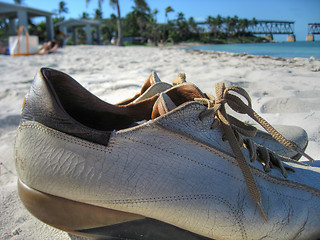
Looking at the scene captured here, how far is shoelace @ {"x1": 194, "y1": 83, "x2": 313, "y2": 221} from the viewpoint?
2.75ft

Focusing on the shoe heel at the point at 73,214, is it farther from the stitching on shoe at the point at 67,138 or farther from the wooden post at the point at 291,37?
the wooden post at the point at 291,37

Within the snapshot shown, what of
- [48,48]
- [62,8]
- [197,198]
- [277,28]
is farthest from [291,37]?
[62,8]

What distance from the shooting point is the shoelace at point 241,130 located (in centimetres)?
84

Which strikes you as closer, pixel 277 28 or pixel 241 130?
pixel 241 130

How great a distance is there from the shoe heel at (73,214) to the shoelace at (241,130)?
1.25ft

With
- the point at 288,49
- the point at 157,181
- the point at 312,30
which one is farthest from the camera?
the point at 288,49

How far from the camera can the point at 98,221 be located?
85cm

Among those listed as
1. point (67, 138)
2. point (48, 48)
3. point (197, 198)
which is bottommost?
point (197, 198)

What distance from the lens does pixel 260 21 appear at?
400 cm

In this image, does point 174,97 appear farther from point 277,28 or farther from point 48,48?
point 48,48

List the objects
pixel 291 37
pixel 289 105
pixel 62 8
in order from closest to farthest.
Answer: pixel 289 105 < pixel 291 37 < pixel 62 8

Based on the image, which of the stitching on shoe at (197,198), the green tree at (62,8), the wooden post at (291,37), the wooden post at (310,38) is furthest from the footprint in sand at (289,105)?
the green tree at (62,8)

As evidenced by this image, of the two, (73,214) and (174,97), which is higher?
(174,97)

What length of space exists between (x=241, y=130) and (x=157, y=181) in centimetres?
36
